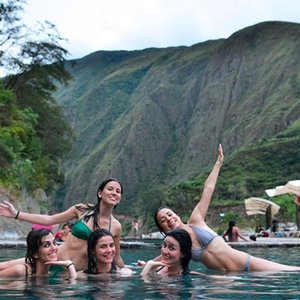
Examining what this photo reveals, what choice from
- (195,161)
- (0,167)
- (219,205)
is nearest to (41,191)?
(0,167)

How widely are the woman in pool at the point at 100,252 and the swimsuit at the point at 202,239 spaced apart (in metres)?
1.17

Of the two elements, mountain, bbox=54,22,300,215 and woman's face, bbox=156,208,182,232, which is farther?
mountain, bbox=54,22,300,215

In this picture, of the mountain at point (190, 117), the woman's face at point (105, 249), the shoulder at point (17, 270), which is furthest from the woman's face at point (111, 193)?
the mountain at point (190, 117)

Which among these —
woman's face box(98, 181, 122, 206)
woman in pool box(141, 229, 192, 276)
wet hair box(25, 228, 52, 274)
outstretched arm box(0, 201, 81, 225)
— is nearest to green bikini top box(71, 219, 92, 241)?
outstretched arm box(0, 201, 81, 225)

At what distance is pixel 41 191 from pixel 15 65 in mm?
7598

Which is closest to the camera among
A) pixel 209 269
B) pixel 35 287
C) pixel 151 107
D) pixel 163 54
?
pixel 35 287

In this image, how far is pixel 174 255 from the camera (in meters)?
7.21

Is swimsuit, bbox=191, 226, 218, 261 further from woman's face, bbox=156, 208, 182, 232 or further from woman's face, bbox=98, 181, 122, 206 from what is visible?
woman's face, bbox=98, 181, 122, 206

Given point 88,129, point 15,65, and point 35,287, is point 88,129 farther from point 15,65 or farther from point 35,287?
point 35,287

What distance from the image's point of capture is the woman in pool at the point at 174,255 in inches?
278

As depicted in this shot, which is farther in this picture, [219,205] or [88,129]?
[88,129]

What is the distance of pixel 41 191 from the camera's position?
41.8 meters

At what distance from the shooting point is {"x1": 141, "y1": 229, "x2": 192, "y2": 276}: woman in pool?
707 centimetres

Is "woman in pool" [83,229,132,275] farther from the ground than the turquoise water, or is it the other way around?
"woman in pool" [83,229,132,275]
